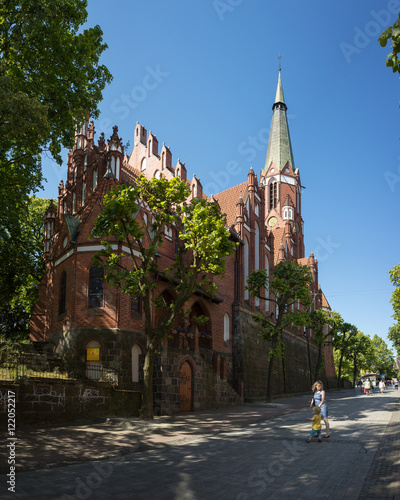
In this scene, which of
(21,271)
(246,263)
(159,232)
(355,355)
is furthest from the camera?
(355,355)

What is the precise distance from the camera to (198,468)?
8875 millimetres

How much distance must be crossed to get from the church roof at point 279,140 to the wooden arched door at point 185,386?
47.2 meters

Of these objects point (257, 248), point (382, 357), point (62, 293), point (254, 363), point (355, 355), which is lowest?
point (382, 357)

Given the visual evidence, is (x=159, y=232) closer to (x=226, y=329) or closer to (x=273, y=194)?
(x=226, y=329)

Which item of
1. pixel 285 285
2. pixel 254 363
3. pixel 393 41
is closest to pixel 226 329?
pixel 254 363

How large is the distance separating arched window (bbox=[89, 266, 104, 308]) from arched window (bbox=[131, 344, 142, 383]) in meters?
2.56

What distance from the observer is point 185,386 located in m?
21.5

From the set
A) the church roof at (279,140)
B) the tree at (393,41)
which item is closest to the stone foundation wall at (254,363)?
the tree at (393,41)

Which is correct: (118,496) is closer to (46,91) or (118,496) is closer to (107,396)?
(107,396)

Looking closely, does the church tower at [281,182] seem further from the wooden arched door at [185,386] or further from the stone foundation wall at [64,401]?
the stone foundation wall at [64,401]

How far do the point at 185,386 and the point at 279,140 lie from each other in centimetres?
5265

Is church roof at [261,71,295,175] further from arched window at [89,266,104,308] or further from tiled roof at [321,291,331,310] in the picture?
arched window at [89,266,104,308]

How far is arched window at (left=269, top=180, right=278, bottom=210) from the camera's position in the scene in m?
62.4

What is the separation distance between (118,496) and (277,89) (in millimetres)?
74120
